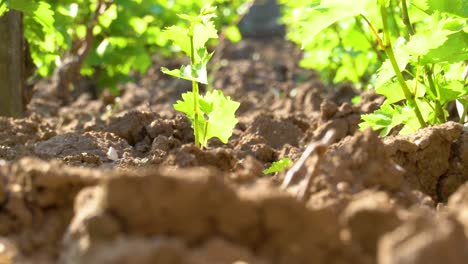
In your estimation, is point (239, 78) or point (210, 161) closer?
point (210, 161)

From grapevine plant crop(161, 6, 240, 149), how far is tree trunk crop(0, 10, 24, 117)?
1387mm

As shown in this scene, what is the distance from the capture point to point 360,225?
1300 mm

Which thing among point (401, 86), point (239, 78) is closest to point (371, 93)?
point (401, 86)

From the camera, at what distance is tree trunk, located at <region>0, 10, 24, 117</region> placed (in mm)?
3523

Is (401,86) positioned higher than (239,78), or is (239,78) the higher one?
(401,86)

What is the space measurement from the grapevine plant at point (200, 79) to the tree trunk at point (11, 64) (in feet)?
4.55

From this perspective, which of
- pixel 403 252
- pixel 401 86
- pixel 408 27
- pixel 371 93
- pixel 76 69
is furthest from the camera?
pixel 76 69

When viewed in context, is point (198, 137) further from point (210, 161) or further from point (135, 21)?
point (135, 21)

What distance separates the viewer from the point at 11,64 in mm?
3637

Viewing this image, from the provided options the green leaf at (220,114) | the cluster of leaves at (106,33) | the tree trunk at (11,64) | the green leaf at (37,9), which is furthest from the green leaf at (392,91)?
the tree trunk at (11,64)

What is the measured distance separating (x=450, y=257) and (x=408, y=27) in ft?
5.61

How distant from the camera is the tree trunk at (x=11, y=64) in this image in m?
3.52

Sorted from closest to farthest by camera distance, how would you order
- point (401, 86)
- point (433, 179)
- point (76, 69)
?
point (433, 179) < point (401, 86) < point (76, 69)

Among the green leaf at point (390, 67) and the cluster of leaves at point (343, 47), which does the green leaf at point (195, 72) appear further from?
the green leaf at point (390, 67)
